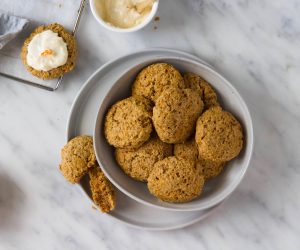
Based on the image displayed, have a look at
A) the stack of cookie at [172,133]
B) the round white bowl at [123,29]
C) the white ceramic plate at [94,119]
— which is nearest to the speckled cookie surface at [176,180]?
the stack of cookie at [172,133]

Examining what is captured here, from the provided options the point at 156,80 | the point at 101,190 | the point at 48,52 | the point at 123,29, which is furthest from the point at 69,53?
the point at 101,190

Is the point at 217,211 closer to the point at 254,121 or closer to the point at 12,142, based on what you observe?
the point at 254,121

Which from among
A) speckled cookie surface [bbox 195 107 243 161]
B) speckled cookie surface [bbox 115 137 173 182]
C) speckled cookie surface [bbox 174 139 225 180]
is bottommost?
speckled cookie surface [bbox 115 137 173 182]

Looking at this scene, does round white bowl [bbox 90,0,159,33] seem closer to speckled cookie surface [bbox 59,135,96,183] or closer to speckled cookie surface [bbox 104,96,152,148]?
speckled cookie surface [bbox 104,96,152,148]

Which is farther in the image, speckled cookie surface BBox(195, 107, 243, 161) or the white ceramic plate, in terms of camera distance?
the white ceramic plate

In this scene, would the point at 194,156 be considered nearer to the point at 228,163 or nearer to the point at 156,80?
the point at 228,163

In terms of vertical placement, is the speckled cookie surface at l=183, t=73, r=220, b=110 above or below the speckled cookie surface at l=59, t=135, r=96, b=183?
above

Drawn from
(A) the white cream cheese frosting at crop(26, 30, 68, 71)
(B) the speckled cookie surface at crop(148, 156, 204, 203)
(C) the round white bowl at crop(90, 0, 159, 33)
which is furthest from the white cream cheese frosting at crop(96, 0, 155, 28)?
(B) the speckled cookie surface at crop(148, 156, 204, 203)
